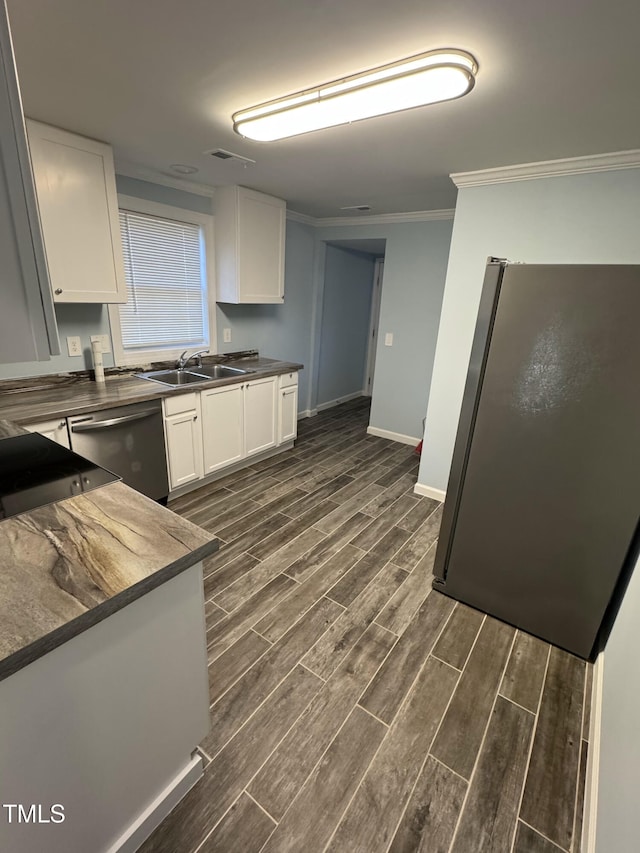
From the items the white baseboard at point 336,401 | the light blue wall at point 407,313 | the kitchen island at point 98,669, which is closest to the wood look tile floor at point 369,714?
the kitchen island at point 98,669

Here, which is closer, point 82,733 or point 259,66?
point 82,733

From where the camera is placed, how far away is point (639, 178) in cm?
211

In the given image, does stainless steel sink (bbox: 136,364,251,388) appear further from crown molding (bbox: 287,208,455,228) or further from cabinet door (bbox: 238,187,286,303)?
crown molding (bbox: 287,208,455,228)

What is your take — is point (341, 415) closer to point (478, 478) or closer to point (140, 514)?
point (478, 478)

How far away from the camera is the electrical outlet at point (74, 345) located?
2746 millimetres

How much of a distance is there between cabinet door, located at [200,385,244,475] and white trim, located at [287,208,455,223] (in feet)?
7.46

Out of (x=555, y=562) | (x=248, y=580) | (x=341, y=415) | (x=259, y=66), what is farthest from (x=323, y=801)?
(x=341, y=415)

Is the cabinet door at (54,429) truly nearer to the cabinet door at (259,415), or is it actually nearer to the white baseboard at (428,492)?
the cabinet door at (259,415)

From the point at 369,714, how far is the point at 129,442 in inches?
81.1

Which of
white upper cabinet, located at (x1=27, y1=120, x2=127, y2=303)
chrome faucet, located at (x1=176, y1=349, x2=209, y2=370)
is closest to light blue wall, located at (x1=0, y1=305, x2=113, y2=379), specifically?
white upper cabinet, located at (x1=27, y1=120, x2=127, y2=303)

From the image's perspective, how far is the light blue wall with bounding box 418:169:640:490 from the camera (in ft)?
7.25

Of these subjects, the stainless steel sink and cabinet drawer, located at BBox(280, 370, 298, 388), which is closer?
the stainless steel sink

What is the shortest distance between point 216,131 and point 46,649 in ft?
8.00

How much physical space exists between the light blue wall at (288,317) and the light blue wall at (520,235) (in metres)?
2.06
